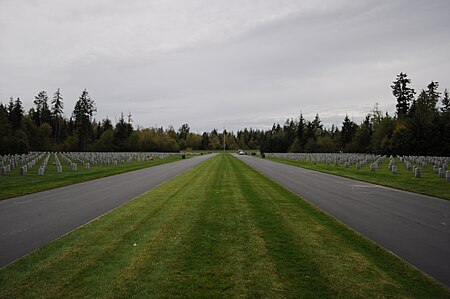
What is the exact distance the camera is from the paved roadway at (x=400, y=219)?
5840 millimetres

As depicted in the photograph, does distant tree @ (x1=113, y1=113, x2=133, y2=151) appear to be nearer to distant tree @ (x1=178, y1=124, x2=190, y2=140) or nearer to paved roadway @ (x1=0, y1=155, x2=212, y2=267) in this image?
distant tree @ (x1=178, y1=124, x2=190, y2=140)


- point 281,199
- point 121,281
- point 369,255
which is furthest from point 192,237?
point 281,199

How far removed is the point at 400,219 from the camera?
8.80m

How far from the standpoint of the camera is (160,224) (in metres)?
7.95

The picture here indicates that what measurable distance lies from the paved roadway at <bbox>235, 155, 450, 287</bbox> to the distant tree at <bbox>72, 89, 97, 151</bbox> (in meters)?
86.1

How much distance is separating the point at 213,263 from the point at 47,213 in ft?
21.6

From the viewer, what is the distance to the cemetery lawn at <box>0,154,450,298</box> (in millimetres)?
4363

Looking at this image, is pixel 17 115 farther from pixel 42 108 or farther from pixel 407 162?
pixel 407 162

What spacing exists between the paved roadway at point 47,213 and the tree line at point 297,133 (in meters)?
44.4

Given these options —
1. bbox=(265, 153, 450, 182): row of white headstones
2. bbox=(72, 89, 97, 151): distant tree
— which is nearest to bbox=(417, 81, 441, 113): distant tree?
bbox=(265, 153, 450, 182): row of white headstones

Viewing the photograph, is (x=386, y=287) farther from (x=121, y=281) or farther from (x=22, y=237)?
(x=22, y=237)

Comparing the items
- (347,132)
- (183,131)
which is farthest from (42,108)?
(347,132)

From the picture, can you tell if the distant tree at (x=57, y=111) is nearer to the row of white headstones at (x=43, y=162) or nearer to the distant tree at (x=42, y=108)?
the distant tree at (x=42, y=108)

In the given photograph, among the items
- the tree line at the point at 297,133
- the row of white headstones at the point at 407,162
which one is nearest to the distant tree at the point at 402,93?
the tree line at the point at 297,133
